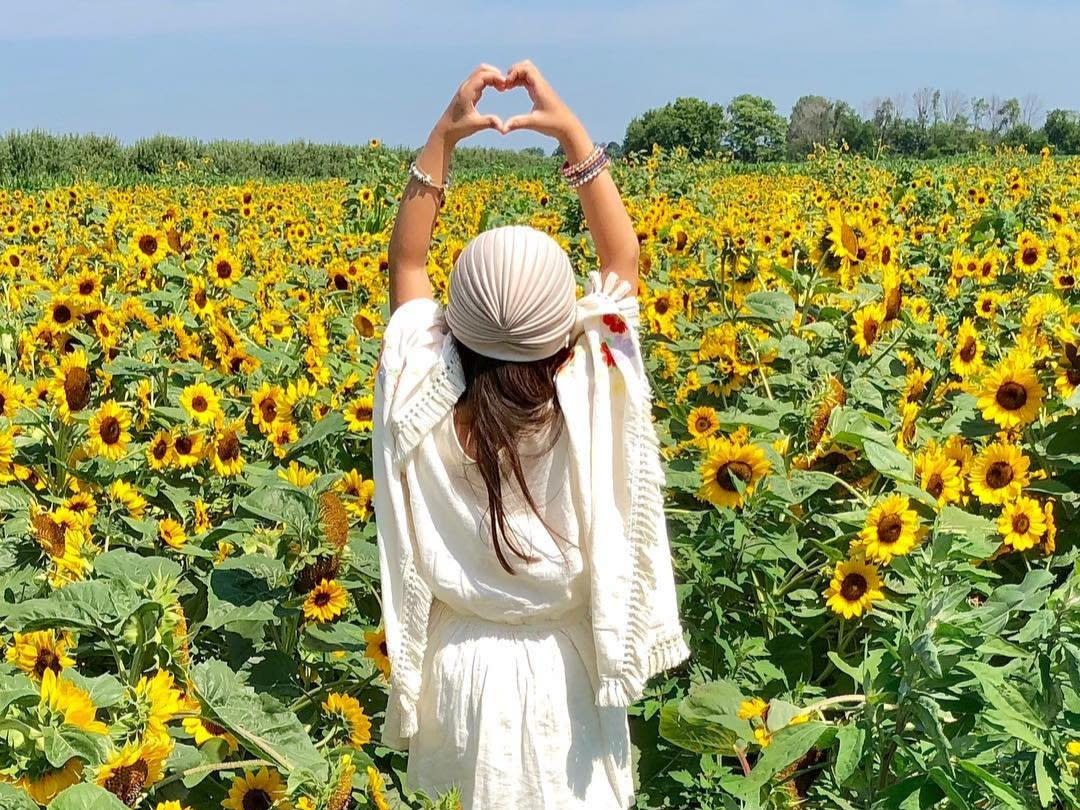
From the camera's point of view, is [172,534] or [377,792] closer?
[377,792]

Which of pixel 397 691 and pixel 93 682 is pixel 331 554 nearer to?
pixel 397 691

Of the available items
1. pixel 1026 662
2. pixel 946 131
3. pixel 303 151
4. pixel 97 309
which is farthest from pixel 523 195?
pixel 946 131

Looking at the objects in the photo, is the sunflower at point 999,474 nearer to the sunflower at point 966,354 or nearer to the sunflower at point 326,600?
the sunflower at point 966,354

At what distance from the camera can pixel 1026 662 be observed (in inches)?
57.6

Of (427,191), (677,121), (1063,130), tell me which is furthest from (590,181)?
(677,121)

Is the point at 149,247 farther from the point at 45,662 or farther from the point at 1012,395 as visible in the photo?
the point at 1012,395

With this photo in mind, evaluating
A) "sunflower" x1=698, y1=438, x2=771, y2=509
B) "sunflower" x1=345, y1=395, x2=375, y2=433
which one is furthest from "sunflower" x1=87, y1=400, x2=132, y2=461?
"sunflower" x1=698, y1=438, x2=771, y2=509

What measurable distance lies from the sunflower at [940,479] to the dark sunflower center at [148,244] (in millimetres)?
3010

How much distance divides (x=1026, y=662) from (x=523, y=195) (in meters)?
7.76

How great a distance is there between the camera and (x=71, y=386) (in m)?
2.46

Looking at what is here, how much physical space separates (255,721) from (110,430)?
51.0 inches

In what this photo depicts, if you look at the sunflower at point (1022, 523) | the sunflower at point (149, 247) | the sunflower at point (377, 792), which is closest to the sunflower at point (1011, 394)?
the sunflower at point (1022, 523)

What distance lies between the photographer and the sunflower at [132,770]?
1.16m

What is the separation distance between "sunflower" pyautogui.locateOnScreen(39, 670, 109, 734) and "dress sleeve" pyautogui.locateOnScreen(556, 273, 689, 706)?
26.2 inches
